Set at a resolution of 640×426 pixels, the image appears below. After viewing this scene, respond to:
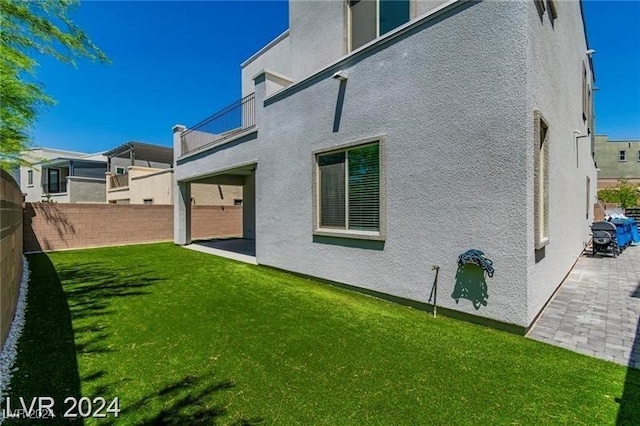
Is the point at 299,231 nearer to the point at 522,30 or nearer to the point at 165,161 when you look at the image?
the point at 522,30

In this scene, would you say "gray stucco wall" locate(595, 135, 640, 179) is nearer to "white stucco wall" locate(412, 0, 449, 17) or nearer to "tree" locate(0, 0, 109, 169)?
"white stucco wall" locate(412, 0, 449, 17)

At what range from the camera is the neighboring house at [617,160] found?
116 ft

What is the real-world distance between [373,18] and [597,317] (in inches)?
300

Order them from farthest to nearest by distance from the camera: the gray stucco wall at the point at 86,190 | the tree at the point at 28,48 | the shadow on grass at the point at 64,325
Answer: the gray stucco wall at the point at 86,190 < the tree at the point at 28,48 < the shadow on grass at the point at 64,325

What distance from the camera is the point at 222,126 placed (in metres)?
11.8

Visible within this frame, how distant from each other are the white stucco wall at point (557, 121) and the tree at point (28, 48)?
1126cm

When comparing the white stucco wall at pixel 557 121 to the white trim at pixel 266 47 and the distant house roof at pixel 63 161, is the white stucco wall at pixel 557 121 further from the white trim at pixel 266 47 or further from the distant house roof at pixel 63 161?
the distant house roof at pixel 63 161

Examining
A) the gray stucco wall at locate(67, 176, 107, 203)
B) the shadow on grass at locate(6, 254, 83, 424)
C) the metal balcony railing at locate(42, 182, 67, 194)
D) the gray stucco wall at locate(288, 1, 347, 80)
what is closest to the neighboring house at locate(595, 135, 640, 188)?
the gray stucco wall at locate(288, 1, 347, 80)

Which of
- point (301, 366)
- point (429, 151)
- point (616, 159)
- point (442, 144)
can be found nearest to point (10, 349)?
point (301, 366)

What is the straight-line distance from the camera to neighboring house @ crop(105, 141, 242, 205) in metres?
19.6

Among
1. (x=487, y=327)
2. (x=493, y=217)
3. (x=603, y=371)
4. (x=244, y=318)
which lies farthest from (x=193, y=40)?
(x=603, y=371)

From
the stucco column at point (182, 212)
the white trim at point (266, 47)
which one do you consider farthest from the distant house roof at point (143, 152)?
the white trim at point (266, 47)

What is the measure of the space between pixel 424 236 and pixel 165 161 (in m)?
30.2

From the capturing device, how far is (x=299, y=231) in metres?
7.91
